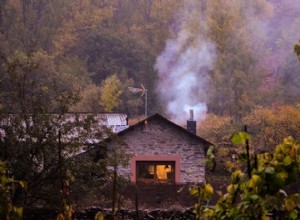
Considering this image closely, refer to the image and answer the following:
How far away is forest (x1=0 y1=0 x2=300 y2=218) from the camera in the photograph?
157 feet

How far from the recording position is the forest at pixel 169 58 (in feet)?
157

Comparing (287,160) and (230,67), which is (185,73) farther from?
(287,160)

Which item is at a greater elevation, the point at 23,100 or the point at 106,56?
the point at 106,56

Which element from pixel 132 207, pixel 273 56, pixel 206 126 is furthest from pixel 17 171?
pixel 273 56

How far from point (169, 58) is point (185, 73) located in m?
3.29

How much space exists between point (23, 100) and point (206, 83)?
41403 mm

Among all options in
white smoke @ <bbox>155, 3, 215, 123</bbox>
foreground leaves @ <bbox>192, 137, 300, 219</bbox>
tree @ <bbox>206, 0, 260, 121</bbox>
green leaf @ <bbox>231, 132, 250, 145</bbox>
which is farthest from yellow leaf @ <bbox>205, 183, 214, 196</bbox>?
white smoke @ <bbox>155, 3, 215, 123</bbox>

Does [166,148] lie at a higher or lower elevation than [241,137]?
higher

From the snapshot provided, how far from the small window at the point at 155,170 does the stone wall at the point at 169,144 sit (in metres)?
0.51

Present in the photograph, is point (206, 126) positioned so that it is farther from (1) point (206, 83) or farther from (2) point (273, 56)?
(2) point (273, 56)

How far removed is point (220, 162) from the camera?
3200 centimetres

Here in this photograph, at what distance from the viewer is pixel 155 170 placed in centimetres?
2458

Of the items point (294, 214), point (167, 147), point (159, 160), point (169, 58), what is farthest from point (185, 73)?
point (294, 214)

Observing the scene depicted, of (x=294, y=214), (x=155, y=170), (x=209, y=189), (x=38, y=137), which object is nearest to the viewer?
(x=294, y=214)
